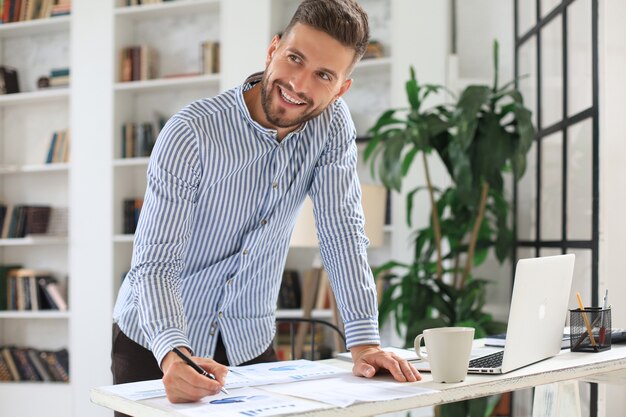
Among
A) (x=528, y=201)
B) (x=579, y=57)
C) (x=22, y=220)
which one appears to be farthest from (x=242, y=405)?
(x=22, y=220)

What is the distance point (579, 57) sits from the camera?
3248 millimetres

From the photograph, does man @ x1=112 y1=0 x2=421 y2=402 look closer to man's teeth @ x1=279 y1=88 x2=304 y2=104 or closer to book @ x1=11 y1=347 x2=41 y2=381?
man's teeth @ x1=279 y1=88 x2=304 y2=104

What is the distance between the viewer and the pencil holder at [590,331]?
1.94 m

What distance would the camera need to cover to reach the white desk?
51.0 inches

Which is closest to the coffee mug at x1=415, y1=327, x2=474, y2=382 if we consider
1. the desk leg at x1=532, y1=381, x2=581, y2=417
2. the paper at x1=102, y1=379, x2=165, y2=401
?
the paper at x1=102, y1=379, x2=165, y2=401

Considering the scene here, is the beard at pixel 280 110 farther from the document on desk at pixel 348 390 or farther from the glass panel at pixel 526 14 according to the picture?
the glass panel at pixel 526 14

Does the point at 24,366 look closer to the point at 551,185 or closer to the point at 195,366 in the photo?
the point at 551,185

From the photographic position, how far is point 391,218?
464cm

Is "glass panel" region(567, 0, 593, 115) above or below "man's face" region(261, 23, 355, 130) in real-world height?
above

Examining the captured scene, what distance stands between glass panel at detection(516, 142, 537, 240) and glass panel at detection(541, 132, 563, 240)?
134 mm

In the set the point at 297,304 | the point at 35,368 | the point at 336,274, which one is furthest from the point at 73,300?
the point at 336,274

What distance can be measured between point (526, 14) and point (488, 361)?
2.88 meters

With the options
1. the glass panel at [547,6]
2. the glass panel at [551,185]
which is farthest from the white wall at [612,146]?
the glass panel at [547,6]

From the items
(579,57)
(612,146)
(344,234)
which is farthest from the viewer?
(579,57)
